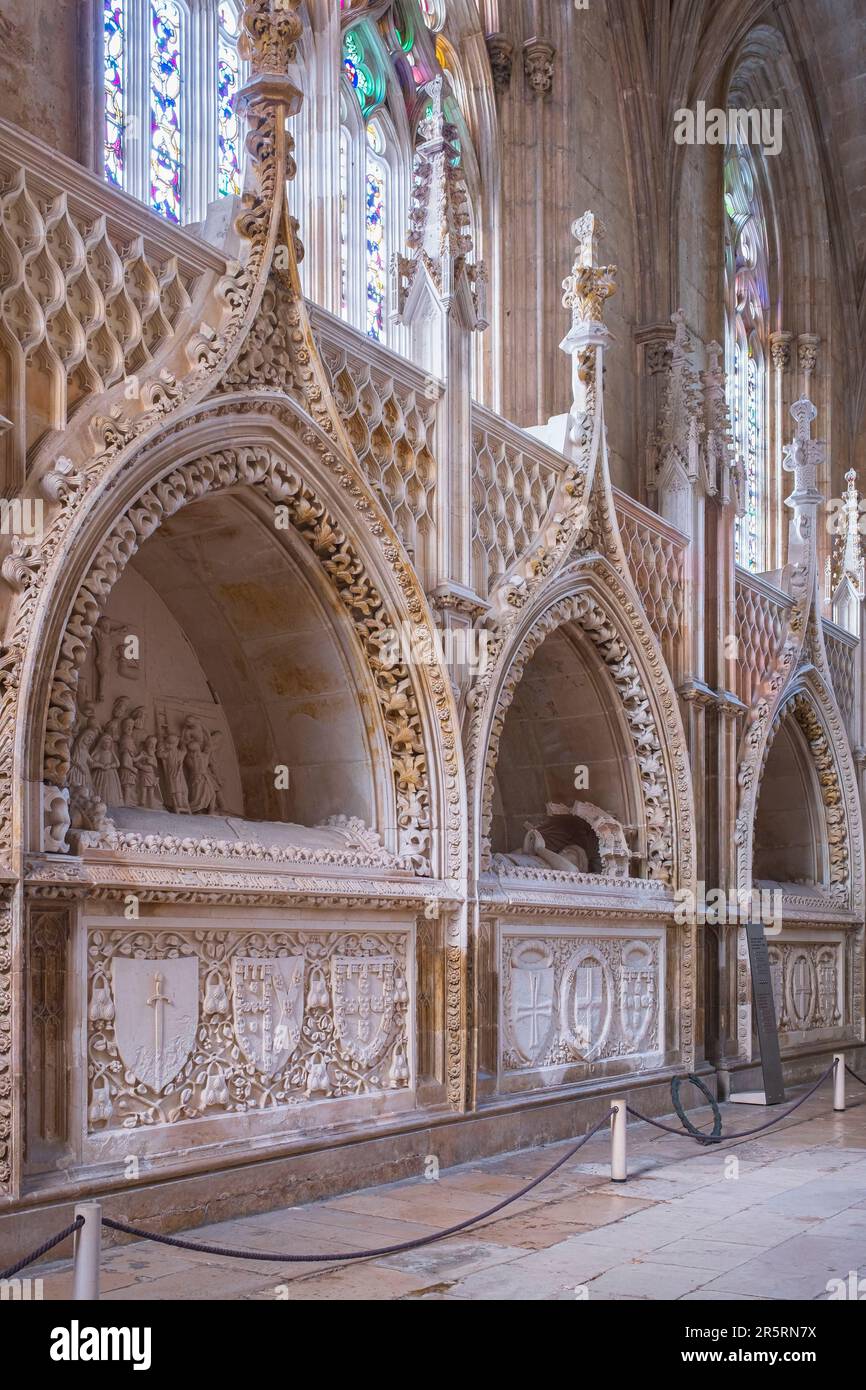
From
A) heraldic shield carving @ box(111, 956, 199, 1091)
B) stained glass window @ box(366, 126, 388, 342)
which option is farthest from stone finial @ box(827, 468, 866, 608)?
heraldic shield carving @ box(111, 956, 199, 1091)

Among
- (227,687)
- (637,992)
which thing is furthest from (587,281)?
(637,992)

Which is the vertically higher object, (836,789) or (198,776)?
(836,789)

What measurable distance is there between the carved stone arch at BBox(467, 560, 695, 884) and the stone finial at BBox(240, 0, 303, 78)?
11.3ft

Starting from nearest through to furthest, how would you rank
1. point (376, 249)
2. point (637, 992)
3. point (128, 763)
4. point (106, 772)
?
point (106, 772)
point (128, 763)
point (637, 992)
point (376, 249)

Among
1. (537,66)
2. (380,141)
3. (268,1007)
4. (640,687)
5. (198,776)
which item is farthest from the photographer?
(537,66)

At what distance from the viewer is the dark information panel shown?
453 inches

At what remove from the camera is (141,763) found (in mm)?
7680

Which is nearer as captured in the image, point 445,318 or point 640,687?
point 445,318

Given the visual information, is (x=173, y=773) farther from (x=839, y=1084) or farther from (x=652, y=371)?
(x=652, y=371)

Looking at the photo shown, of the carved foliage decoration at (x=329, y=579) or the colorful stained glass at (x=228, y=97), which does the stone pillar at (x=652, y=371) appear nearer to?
the colorful stained glass at (x=228, y=97)

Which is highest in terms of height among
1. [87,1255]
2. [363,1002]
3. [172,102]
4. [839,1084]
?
[172,102]

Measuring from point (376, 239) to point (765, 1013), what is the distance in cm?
651

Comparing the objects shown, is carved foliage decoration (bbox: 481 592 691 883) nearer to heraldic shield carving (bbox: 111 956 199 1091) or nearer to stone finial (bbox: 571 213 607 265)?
stone finial (bbox: 571 213 607 265)

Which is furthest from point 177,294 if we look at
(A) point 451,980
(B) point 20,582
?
(A) point 451,980
